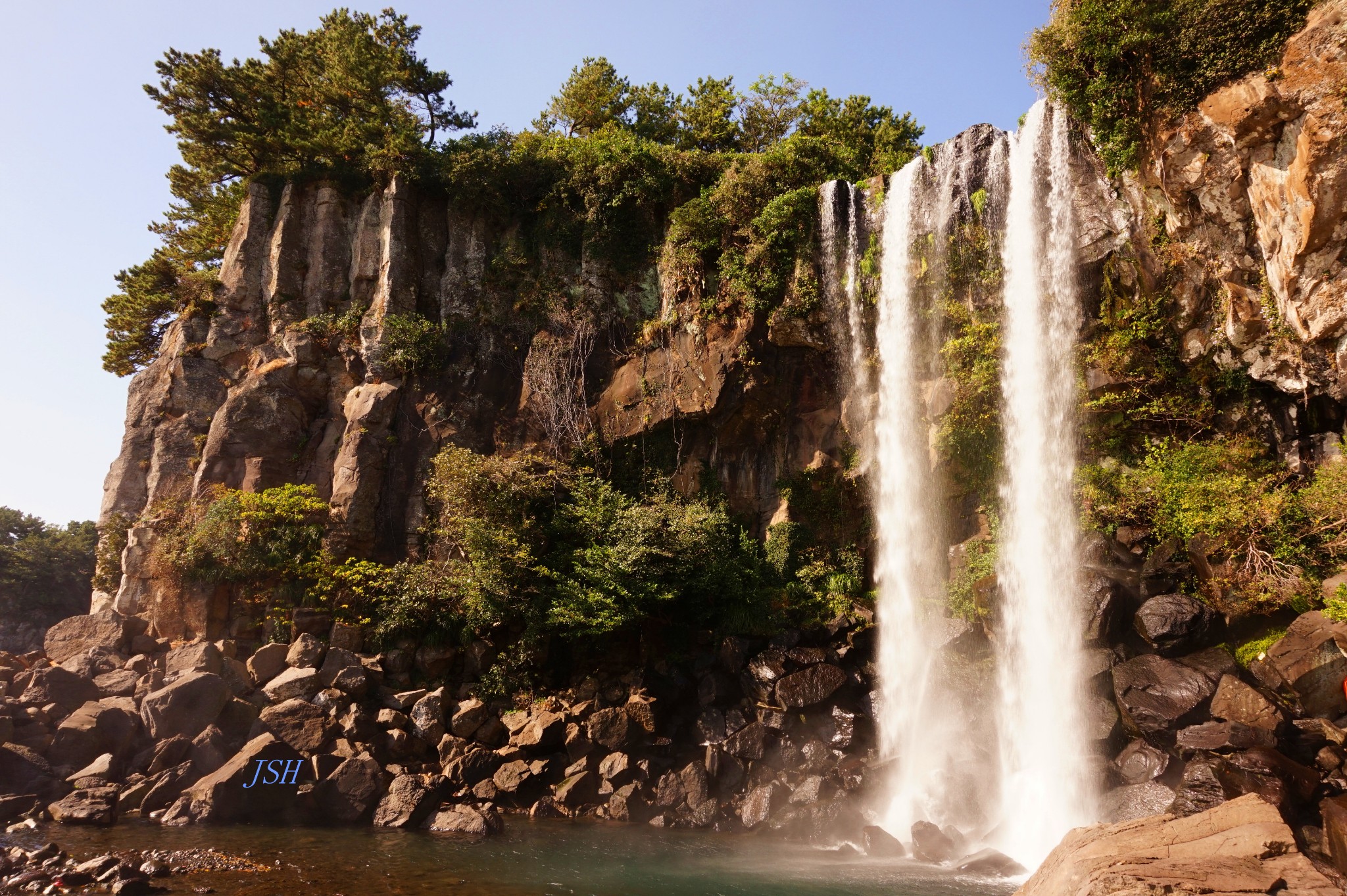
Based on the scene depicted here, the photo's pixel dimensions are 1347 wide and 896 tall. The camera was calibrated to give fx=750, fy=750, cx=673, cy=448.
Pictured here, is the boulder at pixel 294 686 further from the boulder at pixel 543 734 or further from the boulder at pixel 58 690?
the boulder at pixel 543 734

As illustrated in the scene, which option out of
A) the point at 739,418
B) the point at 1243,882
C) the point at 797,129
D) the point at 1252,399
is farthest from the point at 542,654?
the point at 797,129

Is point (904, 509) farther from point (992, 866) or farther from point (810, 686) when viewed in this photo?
point (992, 866)

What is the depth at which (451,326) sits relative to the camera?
77.4 ft

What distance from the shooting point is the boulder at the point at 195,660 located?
1711 centimetres

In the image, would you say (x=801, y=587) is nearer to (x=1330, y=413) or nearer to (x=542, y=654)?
(x=542, y=654)

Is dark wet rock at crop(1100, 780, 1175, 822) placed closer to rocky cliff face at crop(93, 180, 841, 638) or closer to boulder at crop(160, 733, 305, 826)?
rocky cliff face at crop(93, 180, 841, 638)

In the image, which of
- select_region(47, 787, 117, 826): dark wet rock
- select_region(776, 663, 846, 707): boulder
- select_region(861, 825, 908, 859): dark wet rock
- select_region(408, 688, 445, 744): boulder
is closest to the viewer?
select_region(861, 825, 908, 859): dark wet rock

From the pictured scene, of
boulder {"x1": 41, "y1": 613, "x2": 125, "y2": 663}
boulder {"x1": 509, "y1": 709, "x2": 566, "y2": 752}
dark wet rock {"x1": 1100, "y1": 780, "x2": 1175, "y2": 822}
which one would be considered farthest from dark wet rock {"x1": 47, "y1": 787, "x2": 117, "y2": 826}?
dark wet rock {"x1": 1100, "y1": 780, "x2": 1175, "y2": 822}

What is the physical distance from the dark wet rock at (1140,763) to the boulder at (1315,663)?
84.1 inches

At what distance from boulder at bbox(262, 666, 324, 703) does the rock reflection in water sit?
3.43 metres

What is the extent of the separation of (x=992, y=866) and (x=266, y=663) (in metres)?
15.8

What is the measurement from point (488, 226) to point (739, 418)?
11.3m

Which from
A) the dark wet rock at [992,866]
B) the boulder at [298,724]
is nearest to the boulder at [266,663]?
the boulder at [298,724]

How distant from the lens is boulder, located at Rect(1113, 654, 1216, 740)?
1191cm
